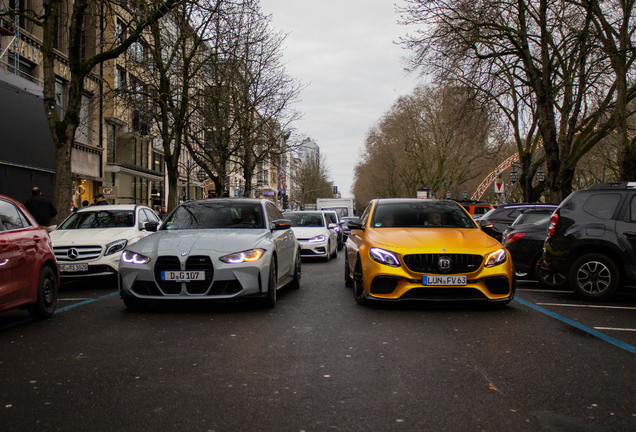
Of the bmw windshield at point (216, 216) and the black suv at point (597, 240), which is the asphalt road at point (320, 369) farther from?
the bmw windshield at point (216, 216)

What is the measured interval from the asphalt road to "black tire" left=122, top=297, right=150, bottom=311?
197 millimetres

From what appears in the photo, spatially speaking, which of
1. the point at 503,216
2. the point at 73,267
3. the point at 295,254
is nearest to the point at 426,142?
the point at 503,216

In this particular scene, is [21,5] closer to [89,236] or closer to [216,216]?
[89,236]

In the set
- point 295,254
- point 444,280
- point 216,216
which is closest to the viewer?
point 444,280

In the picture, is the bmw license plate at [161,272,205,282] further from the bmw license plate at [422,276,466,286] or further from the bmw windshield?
the bmw license plate at [422,276,466,286]

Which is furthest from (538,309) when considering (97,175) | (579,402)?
(97,175)

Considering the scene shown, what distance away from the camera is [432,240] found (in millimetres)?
7895

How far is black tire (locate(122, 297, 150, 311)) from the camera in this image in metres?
7.64

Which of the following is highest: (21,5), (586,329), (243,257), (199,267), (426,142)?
(21,5)

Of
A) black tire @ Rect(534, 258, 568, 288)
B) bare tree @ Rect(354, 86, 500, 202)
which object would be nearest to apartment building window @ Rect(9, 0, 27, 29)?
black tire @ Rect(534, 258, 568, 288)

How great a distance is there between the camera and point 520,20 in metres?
21.4

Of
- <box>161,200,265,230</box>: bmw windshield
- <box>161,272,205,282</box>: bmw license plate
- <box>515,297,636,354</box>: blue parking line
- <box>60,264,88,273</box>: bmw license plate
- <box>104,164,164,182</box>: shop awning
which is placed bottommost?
<box>515,297,636,354</box>: blue parking line

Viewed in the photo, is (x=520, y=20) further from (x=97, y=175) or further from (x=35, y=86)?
(x=97, y=175)

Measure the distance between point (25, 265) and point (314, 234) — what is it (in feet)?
36.9
